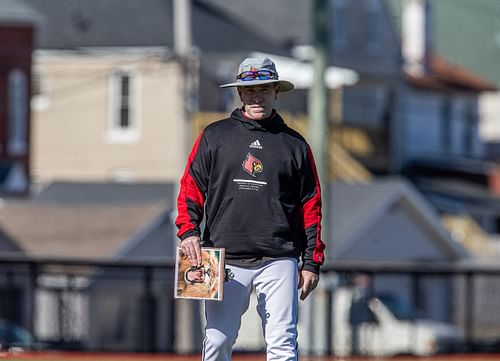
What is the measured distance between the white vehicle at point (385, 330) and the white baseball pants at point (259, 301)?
11.0 metres

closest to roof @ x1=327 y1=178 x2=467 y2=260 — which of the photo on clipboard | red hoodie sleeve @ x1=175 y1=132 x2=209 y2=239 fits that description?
red hoodie sleeve @ x1=175 y1=132 x2=209 y2=239

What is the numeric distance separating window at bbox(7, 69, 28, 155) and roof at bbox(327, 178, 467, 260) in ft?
30.8

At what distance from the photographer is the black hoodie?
7121mm

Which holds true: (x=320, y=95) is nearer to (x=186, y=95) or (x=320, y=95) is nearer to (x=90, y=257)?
(x=186, y=95)

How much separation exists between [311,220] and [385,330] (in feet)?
49.4

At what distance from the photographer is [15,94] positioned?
37938 mm

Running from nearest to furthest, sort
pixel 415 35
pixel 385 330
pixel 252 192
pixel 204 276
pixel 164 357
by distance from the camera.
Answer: pixel 204 276 < pixel 252 192 < pixel 164 357 < pixel 385 330 < pixel 415 35

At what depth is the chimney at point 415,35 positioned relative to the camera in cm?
5034

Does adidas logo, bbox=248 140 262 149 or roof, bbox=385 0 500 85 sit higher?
roof, bbox=385 0 500 85

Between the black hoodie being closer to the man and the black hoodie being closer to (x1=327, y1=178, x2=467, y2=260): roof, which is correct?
the man

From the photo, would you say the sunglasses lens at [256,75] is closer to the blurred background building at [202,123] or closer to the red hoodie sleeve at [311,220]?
the red hoodie sleeve at [311,220]

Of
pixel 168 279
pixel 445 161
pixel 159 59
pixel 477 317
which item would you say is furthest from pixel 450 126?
pixel 168 279

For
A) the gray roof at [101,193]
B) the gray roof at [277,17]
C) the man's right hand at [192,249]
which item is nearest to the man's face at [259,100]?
the man's right hand at [192,249]

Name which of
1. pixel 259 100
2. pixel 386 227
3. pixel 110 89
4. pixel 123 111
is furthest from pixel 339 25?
pixel 259 100
